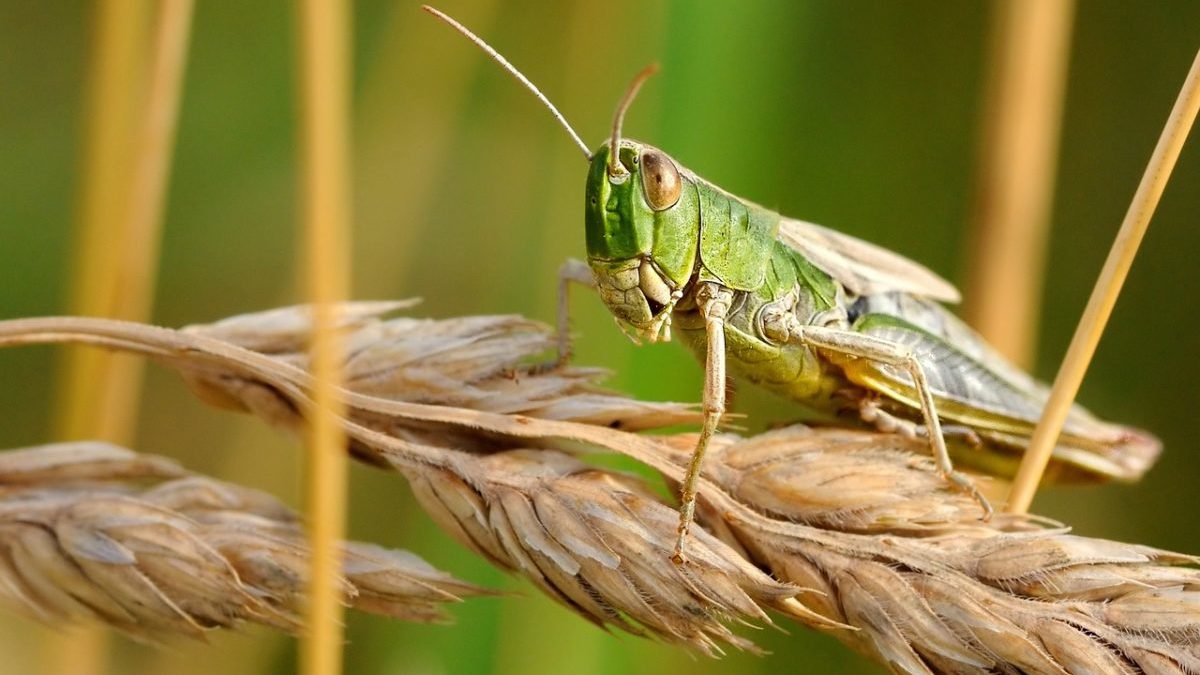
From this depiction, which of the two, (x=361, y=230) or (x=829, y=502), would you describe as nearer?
(x=829, y=502)

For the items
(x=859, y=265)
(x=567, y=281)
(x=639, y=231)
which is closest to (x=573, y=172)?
(x=567, y=281)

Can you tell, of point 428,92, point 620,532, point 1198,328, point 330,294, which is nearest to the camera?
point 330,294

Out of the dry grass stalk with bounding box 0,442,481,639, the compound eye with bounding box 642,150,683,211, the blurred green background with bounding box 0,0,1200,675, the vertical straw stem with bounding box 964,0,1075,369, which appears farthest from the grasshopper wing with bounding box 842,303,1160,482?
the dry grass stalk with bounding box 0,442,481,639

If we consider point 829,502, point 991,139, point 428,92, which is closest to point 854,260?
point 991,139

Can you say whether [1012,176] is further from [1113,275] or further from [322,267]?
[322,267]

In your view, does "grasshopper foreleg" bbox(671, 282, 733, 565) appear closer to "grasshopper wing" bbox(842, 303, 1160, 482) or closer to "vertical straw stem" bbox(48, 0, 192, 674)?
"grasshopper wing" bbox(842, 303, 1160, 482)

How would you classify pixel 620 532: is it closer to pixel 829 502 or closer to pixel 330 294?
pixel 829 502

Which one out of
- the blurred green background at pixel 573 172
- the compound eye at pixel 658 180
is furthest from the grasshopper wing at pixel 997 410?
the compound eye at pixel 658 180
